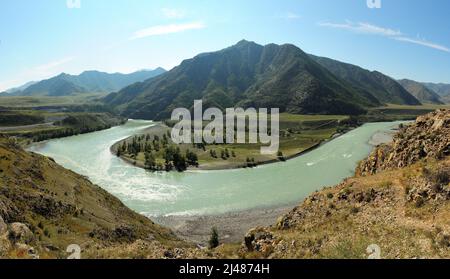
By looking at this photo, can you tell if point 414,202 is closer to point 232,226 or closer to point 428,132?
point 428,132

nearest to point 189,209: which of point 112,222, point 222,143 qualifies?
point 112,222

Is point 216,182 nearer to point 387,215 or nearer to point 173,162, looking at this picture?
point 173,162

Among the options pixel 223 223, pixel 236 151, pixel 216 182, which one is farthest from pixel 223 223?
pixel 236 151

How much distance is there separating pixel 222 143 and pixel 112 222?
105 meters

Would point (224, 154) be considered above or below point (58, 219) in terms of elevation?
below

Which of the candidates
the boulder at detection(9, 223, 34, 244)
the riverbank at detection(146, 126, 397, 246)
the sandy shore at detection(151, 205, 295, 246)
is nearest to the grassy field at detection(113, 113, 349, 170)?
the riverbank at detection(146, 126, 397, 246)

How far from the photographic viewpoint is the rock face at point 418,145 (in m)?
26.9

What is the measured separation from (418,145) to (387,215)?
10623 mm

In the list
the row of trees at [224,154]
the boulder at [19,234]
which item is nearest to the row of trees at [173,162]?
the row of trees at [224,154]

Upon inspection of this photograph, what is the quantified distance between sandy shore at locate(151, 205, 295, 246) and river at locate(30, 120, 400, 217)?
3.07 metres

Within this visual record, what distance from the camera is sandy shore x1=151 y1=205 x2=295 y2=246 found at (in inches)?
1961

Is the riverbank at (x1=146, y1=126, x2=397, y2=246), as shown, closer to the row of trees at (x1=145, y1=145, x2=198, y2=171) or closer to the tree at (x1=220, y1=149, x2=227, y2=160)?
the row of trees at (x1=145, y1=145, x2=198, y2=171)

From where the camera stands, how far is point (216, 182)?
84.7 meters

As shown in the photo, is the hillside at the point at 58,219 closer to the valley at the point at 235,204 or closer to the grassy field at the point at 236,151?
the valley at the point at 235,204
